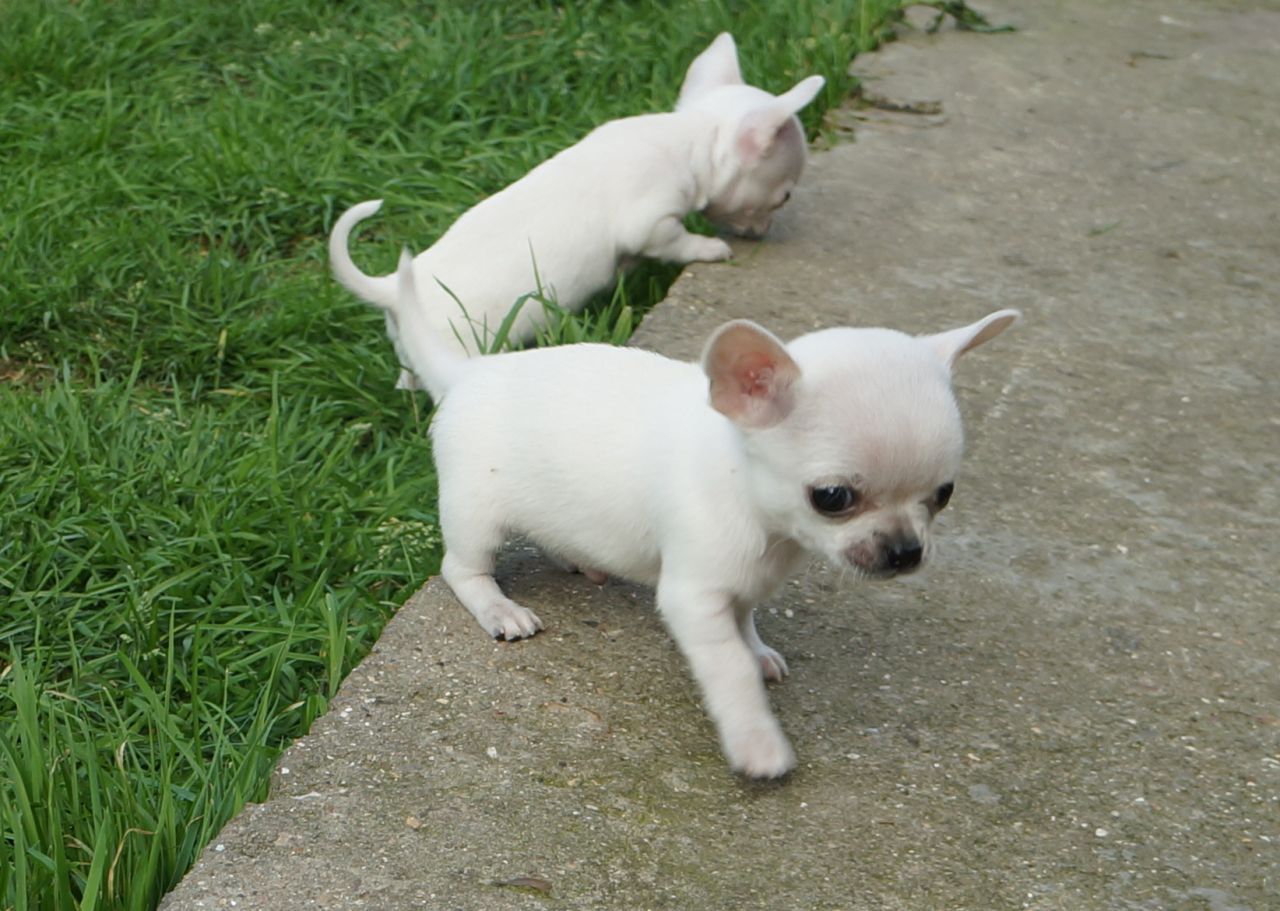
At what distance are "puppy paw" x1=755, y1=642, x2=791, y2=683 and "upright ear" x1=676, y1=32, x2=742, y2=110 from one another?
279cm

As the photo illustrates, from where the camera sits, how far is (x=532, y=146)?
18.3 ft

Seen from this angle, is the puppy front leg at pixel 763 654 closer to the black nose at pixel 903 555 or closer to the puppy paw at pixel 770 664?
the puppy paw at pixel 770 664

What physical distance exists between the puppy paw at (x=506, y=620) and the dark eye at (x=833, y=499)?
0.75 m

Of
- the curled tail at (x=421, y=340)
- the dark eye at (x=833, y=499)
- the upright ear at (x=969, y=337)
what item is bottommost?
the curled tail at (x=421, y=340)

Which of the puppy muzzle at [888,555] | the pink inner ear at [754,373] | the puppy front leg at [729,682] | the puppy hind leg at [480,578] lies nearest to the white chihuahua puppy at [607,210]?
the puppy hind leg at [480,578]

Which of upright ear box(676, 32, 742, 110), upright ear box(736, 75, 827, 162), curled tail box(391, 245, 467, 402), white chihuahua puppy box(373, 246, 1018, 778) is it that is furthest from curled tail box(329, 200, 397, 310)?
upright ear box(676, 32, 742, 110)

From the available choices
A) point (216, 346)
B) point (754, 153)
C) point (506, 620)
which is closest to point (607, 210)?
point (754, 153)

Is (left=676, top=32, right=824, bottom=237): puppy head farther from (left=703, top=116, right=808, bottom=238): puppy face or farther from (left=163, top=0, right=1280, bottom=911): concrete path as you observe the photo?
(left=163, top=0, right=1280, bottom=911): concrete path

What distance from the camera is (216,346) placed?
4453mm

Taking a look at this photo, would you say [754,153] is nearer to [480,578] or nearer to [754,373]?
[480,578]

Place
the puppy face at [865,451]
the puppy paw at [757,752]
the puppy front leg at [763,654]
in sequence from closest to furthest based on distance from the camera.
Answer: the puppy face at [865,451] < the puppy paw at [757,752] < the puppy front leg at [763,654]

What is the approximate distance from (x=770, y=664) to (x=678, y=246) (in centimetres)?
208

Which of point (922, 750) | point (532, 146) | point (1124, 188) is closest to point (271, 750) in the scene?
point (922, 750)

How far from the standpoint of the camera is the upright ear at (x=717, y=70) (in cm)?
541
